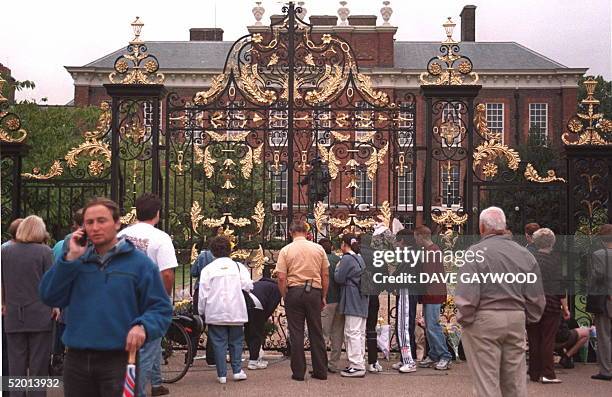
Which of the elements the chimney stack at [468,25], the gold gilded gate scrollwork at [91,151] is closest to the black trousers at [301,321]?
the gold gilded gate scrollwork at [91,151]

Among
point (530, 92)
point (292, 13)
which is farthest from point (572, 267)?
point (530, 92)

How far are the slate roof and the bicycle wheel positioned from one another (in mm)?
30541

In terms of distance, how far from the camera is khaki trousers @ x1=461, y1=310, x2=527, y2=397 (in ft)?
22.8

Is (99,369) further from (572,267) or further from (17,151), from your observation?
(572,267)

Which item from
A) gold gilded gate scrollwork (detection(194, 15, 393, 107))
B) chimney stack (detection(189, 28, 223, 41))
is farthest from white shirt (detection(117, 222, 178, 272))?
chimney stack (detection(189, 28, 223, 41))

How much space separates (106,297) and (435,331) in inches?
229

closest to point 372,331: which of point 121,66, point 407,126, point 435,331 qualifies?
point 435,331

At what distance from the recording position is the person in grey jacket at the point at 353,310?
32.6 ft

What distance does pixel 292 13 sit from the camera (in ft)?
38.3

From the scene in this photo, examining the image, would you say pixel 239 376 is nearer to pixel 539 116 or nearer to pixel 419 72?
pixel 419 72

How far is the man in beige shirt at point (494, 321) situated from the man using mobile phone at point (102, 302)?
2708mm

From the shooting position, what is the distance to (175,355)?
11523mm

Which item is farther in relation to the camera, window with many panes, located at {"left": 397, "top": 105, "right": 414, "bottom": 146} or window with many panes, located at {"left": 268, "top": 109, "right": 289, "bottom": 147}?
window with many panes, located at {"left": 268, "top": 109, "right": 289, "bottom": 147}

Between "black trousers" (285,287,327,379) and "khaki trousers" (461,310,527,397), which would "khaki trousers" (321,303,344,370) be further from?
"khaki trousers" (461,310,527,397)
